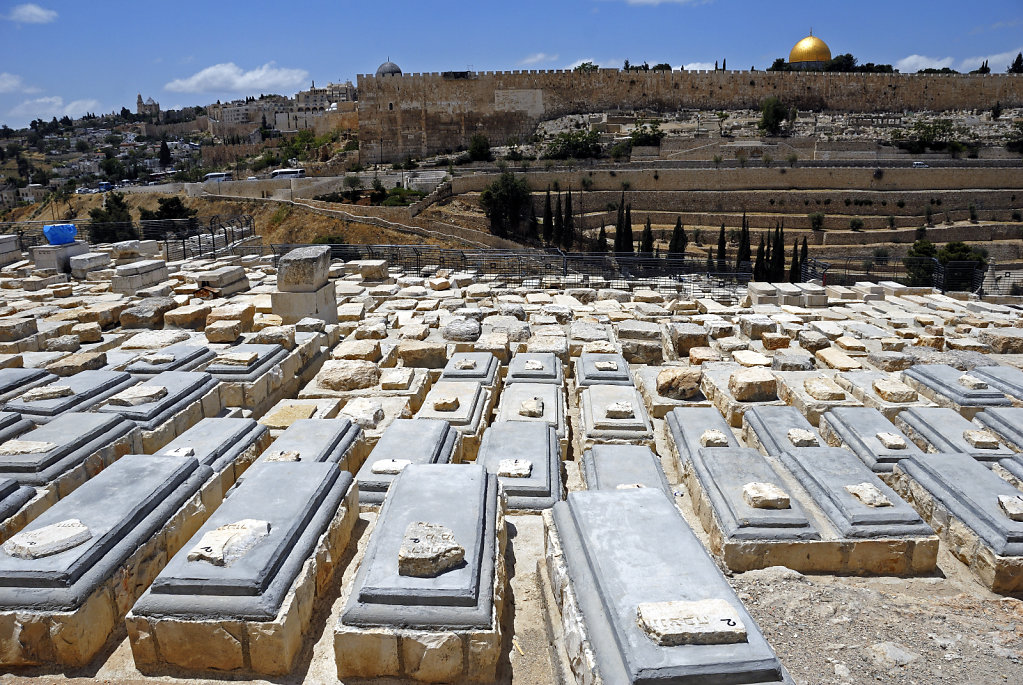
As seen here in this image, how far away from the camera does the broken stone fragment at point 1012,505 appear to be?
3.32 meters

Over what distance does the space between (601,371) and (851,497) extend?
249 cm

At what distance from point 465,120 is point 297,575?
151ft

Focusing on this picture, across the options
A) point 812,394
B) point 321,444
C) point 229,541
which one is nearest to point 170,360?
point 321,444

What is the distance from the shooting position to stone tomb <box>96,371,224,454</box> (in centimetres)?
429

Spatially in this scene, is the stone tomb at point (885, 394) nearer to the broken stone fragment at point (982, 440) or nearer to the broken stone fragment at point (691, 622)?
the broken stone fragment at point (982, 440)

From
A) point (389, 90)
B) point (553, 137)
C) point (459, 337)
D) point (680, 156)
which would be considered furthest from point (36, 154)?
point (459, 337)

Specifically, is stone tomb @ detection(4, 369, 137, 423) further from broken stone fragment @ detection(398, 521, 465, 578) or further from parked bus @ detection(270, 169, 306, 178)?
parked bus @ detection(270, 169, 306, 178)

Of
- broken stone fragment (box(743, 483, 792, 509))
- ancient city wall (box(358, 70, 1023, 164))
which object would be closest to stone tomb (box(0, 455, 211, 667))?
broken stone fragment (box(743, 483, 792, 509))

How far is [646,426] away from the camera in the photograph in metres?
4.62

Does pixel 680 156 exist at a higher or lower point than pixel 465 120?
lower

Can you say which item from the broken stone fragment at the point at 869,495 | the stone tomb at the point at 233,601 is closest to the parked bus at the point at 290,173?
the stone tomb at the point at 233,601

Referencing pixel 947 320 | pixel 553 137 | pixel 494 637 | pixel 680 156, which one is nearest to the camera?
pixel 494 637

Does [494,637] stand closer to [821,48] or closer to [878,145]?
[878,145]

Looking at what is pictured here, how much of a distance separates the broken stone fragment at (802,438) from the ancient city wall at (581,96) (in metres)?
42.7
